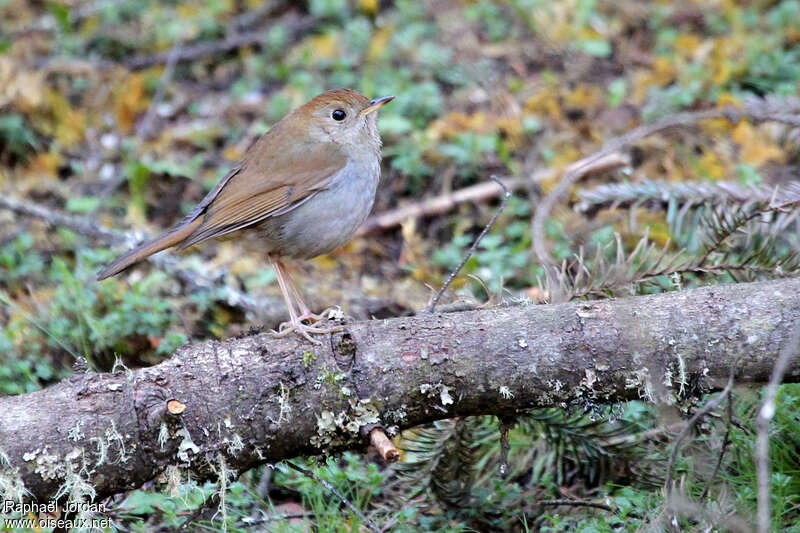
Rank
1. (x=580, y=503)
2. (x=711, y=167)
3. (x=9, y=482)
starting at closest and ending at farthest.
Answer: (x=9, y=482)
(x=580, y=503)
(x=711, y=167)

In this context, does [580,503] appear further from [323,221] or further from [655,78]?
[655,78]

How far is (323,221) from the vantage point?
12.7 ft

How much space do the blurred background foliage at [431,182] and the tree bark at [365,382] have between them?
0.21 meters

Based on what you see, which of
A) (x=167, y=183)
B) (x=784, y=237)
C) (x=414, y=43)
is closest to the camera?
(x=784, y=237)

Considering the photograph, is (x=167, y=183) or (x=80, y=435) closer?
(x=80, y=435)

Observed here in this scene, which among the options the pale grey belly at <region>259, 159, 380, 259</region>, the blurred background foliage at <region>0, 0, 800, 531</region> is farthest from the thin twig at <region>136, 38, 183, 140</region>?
the pale grey belly at <region>259, 159, 380, 259</region>

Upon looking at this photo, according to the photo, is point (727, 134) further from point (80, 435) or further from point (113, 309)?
point (80, 435)

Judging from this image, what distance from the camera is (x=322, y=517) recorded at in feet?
10.9

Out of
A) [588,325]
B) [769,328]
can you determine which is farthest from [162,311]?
[769,328]

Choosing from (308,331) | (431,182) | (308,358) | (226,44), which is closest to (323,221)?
(308,331)

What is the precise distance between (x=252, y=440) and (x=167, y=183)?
354 centimetres

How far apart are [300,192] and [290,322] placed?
74 centimetres

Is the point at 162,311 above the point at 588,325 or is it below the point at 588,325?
below

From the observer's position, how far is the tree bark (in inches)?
108
